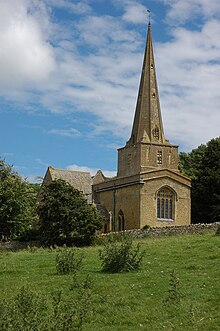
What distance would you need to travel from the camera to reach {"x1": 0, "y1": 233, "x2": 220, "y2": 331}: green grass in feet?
51.8

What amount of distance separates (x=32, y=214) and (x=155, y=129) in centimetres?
1595

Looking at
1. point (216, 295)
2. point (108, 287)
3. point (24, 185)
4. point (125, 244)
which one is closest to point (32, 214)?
point (24, 185)

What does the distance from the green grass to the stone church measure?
2320cm

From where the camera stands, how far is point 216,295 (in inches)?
691

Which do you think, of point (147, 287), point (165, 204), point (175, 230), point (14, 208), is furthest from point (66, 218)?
point (147, 287)

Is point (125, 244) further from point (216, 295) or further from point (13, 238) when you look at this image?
point (13, 238)

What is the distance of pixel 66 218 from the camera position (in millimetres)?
43250

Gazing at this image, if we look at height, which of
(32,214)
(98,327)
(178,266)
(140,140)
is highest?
(140,140)

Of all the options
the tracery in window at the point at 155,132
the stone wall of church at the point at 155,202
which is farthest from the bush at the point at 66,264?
the tracery in window at the point at 155,132

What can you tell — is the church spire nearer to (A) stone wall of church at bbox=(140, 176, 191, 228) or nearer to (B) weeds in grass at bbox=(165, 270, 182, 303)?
(A) stone wall of church at bbox=(140, 176, 191, 228)

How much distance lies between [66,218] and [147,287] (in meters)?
24.2

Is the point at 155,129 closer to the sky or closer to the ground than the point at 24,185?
closer to the sky

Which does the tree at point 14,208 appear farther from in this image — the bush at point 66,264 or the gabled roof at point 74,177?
the bush at point 66,264

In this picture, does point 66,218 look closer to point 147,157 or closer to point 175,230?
point 175,230
